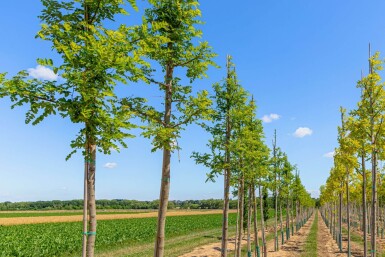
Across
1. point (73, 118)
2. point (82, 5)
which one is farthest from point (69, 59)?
point (82, 5)

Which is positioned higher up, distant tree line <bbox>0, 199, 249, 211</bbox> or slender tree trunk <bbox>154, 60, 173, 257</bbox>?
slender tree trunk <bbox>154, 60, 173, 257</bbox>

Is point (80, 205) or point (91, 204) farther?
point (80, 205)

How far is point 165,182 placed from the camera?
30.7 feet

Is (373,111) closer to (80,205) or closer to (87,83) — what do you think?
(87,83)

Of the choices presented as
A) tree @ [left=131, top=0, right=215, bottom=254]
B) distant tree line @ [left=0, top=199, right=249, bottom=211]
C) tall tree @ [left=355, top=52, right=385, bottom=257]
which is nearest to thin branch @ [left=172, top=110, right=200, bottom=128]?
tree @ [left=131, top=0, right=215, bottom=254]

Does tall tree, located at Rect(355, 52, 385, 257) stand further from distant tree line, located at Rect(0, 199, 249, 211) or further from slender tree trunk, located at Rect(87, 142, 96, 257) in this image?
distant tree line, located at Rect(0, 199, 249, 211)

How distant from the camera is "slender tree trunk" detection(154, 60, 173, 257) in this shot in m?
8.86

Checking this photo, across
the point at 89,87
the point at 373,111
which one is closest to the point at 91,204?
the point at 89,87

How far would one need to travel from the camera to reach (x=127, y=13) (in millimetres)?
7469

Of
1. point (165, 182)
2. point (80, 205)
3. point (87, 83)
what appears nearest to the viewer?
point (87, 83)

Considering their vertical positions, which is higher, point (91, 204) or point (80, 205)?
point (91, 204)

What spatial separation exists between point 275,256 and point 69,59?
23.3 m

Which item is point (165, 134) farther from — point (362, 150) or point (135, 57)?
point (362, 150)

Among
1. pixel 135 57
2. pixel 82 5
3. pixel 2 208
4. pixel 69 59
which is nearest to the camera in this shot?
pixel 69 59
